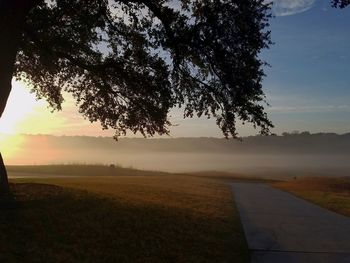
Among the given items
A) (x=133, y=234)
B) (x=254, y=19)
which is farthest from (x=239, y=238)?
(x=254, y=19)

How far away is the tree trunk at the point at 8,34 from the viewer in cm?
1174

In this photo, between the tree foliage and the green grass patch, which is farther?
the green grass patch

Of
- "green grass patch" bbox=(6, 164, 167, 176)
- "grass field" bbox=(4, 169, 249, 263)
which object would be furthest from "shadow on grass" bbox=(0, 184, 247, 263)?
"green grass patch" bbox=(6, 164, 167, 176)

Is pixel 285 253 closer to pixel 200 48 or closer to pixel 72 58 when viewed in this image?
pixel 200 48

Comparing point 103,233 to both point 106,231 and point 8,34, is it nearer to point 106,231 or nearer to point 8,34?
point 106,231

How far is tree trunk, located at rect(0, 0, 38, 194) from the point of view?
11742mm

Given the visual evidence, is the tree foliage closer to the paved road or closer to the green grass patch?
the paved road

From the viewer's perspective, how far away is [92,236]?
944cm

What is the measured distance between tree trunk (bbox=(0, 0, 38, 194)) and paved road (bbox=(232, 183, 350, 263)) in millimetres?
6171

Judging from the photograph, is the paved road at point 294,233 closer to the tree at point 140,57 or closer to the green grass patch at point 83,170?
the tree at point 140,57

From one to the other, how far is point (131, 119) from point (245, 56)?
4.55 m

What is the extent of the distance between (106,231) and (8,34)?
5.30 meters

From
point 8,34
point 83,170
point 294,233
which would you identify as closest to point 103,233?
point 294,233

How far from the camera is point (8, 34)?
38.8ft
